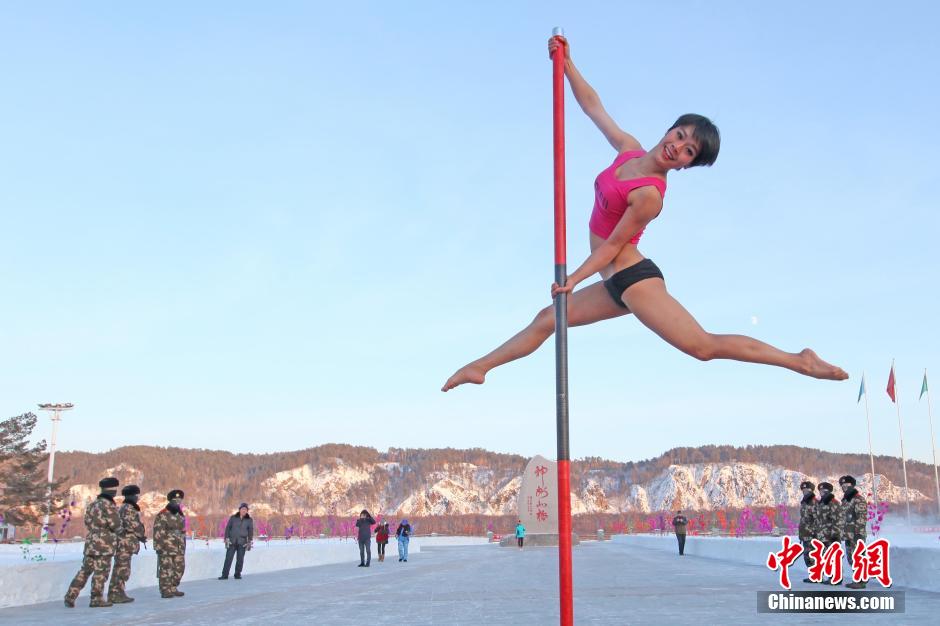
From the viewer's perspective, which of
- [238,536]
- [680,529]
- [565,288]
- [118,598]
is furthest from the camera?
[680,529]

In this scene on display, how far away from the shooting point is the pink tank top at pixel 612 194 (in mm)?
4438

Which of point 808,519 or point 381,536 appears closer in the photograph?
point 808,519

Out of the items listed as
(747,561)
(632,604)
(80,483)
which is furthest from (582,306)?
(80,483)

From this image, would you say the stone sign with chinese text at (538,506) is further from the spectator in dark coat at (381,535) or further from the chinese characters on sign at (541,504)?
the spectator in dark coat at (381,535)

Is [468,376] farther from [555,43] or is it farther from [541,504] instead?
[541,504]

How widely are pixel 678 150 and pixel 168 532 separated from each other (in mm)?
11255

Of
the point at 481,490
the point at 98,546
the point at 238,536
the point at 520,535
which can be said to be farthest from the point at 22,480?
the point at 481,490

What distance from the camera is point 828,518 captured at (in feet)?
43.5

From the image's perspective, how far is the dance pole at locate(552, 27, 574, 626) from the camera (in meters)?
3.90

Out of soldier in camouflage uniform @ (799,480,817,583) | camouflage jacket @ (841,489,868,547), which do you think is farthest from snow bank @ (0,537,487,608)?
camouflage jacket @ (841,489,868,547)

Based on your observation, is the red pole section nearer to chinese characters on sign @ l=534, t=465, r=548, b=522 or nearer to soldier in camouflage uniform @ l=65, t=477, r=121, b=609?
soldier in camouflage uniform @ l=65, t=477, r=121, b=609

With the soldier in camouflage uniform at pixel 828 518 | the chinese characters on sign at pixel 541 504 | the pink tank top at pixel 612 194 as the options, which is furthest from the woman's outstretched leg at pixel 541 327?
the chinese characters on sign at pixel 541 504

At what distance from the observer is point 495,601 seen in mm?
11375

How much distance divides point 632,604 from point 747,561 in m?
13.6
